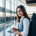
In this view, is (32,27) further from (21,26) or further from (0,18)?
(0,18)

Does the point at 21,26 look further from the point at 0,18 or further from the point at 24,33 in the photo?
the point at 0,18

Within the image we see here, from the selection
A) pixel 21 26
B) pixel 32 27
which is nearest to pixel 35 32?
pixel 32 27

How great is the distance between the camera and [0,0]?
1.78 meters

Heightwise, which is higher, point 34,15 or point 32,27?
point 34,15

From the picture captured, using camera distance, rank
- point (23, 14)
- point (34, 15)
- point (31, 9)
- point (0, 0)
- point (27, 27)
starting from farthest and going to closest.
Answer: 1. point (31, 9)
2. point (0, 0)
3. point (23, 14)
4. point (27, 27)
5. point (34, 15)

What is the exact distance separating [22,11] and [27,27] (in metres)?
0.30

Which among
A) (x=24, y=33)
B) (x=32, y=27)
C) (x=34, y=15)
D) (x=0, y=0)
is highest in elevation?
(x=0, y=0)

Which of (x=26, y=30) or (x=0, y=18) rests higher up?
(x=0, y=18)

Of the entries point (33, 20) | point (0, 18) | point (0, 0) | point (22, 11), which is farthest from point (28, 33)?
point (0, 0)

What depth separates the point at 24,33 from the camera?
3.61 ft

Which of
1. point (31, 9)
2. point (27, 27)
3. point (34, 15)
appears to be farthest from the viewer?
point (31, 9)

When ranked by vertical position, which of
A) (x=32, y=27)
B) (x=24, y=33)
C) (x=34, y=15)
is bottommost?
(x=24, y=33)

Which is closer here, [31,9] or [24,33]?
[24,33]

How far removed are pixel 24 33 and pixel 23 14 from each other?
312mm
